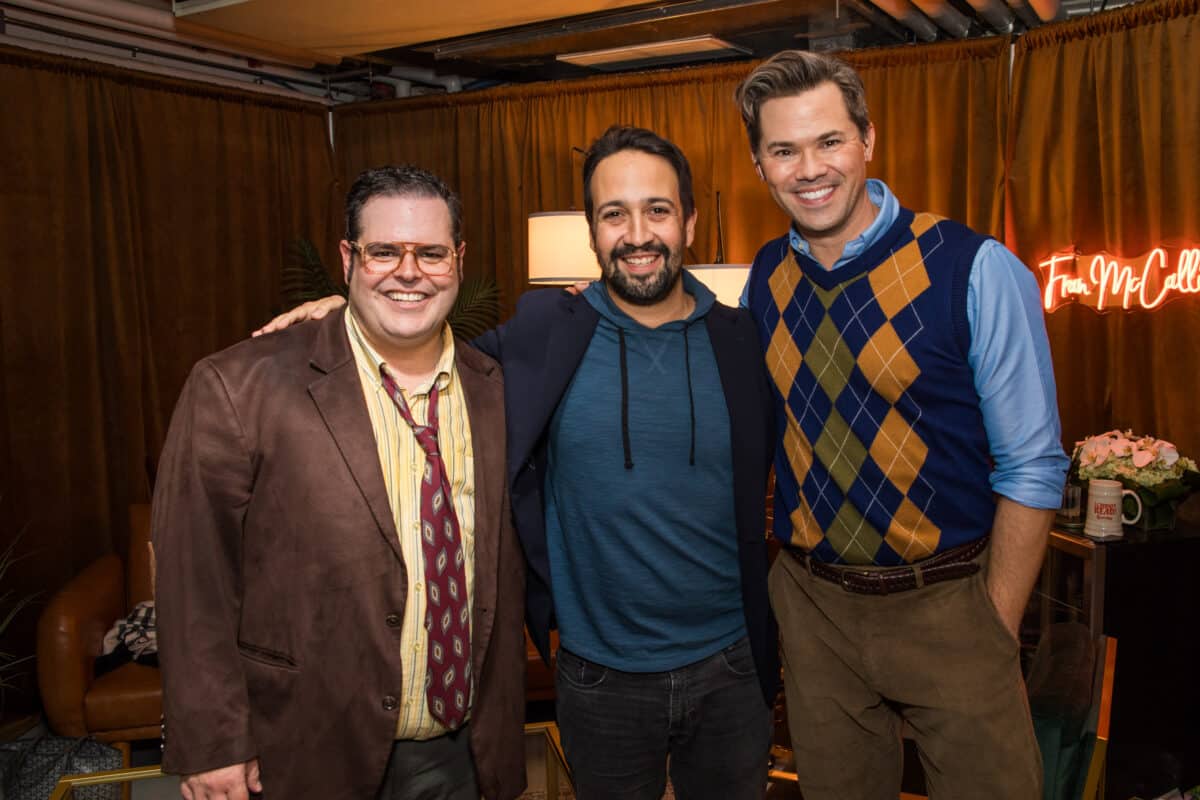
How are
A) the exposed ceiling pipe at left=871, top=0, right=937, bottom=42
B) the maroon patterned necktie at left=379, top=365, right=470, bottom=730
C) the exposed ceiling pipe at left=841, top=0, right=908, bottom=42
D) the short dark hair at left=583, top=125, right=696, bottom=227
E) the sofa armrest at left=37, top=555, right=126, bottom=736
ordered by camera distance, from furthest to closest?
the exposed ceiling pipe at left=841, top=0, right=908, bottom=42 < the exposed ceiling pipe at left=871, top=0, right=937, bottom=42 < the sofa armrest at left=37, top=555, right=126, bottom=736 < the short dark hair at left=583, top=125, right=696, bottom=227 < the maroon patterned necktie at left=379, top=365, right=470, bottom=730

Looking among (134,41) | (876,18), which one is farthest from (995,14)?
(134,41)

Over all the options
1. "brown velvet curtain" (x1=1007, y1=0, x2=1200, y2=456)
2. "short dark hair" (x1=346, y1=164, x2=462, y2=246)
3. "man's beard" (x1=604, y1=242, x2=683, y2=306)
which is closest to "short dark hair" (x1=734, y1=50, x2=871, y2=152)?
"man's beard" (x1=604, y1=242, x2=683, y2=306)

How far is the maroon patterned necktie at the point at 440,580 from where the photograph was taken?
1.69 m

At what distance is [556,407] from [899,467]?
2.17 ft

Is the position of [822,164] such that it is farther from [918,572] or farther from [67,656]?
[67,656]

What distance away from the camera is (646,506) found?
1.83 meters

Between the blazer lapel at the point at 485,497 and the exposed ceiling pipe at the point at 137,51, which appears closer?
the blazer lapel at the point at 485,497

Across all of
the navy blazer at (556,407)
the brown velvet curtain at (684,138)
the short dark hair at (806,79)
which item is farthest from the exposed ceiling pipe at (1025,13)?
the navy blazer at (556,407)

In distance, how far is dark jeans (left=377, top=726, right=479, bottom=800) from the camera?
1756 mm

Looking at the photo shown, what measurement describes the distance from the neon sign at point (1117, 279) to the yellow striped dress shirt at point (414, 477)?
3086mm

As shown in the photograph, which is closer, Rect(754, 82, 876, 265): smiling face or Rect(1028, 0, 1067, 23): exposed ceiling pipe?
Rect(754, 82, 876, 265): smiling face

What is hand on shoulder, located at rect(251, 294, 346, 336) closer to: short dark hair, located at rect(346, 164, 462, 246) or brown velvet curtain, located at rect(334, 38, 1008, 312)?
short dark hair, located at rect(346, 164, 462, 246)

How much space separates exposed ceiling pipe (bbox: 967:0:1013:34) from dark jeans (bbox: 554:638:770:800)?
3.30 meters

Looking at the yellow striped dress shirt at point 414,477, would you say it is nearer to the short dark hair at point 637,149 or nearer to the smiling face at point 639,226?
the smiling face at point 639,226
